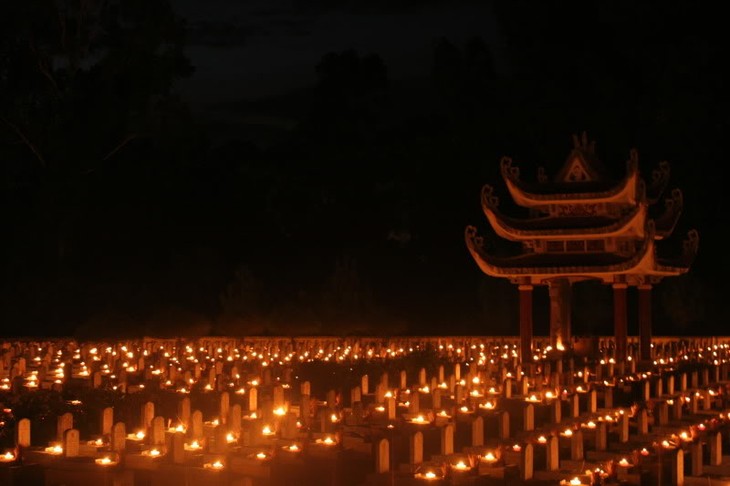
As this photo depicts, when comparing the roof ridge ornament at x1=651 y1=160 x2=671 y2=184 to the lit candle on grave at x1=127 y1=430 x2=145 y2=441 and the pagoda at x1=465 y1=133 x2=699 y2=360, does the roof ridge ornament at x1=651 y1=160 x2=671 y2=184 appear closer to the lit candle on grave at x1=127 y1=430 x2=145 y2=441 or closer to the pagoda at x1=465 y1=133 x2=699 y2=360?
the pagoda at x1=465 y1=133 x2=699 y2=360

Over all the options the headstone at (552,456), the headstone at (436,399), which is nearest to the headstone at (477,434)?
the headstone at (552,456)

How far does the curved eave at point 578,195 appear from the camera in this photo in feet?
78.2

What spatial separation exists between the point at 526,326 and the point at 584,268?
1803 mm

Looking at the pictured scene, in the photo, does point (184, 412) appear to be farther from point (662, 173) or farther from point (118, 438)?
point (662, 173)

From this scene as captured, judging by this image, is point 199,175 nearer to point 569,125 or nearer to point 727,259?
point 569,125

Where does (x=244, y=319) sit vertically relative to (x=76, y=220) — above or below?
below

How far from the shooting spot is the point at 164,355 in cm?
2434

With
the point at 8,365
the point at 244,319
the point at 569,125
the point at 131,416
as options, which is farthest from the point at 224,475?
the point at 569,125

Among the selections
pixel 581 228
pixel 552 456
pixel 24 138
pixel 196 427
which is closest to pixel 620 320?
pixel 581 228

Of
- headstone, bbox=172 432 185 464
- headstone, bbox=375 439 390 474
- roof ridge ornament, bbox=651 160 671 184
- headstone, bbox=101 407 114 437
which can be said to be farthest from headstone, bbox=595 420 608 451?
roof ridge ornament, bbox=651 160 671 184

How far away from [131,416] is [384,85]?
98.8ft

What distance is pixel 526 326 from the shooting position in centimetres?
2473

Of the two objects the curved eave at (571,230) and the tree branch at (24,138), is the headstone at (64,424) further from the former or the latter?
the tree branch at (24,138)

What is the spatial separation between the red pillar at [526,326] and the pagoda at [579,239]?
2 centimetres
